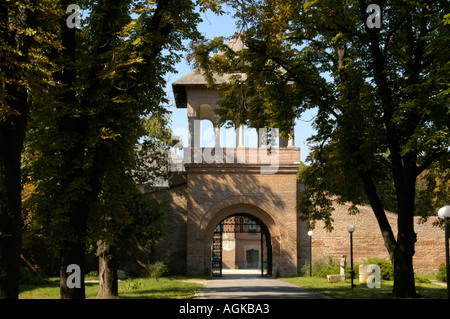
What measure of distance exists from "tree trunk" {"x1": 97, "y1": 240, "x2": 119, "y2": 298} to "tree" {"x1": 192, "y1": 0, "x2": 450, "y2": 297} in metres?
5.75

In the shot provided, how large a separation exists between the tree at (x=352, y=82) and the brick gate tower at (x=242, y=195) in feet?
33.0

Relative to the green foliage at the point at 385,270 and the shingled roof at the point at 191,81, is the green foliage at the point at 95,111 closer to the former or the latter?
the shingled roof at the point at 191,81

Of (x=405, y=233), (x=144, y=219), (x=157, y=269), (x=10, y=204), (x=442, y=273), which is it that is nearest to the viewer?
(x=10, y=204)

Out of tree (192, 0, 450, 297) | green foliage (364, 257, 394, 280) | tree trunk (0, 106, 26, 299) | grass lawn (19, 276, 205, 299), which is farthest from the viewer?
green foliage (364, 257, 394, 280)

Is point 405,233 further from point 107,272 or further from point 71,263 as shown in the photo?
point 71,263

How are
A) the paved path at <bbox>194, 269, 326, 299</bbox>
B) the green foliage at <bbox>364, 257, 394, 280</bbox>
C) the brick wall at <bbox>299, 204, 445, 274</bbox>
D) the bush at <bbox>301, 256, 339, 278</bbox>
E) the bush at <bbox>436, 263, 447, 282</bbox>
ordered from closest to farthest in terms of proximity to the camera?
the paved path at <bbox>194, 269, 326, 299</bbox> < the bush at <bbox>436, 263, 447, 282</bbox> < the green foliage at <bbox>364, 257, 394, 280</bbox> < the bush at <bbox>301, 256, 339, 278</bbox> < the brick wall at <bbox>299, 204, 445, 274</bbox>

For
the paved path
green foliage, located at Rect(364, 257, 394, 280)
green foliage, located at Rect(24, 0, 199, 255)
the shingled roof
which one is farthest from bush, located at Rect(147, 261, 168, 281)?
green foliage, located at Rect(24, 0, 199, 255)

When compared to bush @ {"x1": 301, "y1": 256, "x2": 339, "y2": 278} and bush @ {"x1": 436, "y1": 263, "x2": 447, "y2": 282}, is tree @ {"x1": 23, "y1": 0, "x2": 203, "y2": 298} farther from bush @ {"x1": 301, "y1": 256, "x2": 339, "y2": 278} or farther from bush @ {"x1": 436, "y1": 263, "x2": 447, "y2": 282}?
bush @ {"x1": 436, "y1": 263, "x2": 447, "y2": 282}

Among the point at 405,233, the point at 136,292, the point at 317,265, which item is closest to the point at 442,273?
the point at 317,265

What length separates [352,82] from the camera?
14719 millimetres

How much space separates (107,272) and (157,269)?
8.12 m

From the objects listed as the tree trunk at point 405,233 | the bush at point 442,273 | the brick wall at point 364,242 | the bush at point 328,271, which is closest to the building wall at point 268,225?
the brick wall at point 364,242

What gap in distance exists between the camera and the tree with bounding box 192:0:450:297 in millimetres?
14727

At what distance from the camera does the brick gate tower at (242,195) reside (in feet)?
88.9
